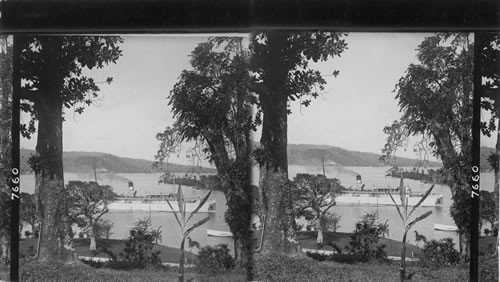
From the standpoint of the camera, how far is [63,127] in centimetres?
450

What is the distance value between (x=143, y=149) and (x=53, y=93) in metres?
0.85

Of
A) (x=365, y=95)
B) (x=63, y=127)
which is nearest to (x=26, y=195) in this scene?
(x=63, y=127)

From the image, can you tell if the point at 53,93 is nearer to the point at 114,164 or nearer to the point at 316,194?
the point at 114,164

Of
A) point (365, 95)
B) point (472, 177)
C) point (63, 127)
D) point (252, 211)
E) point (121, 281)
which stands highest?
point (365, 95)

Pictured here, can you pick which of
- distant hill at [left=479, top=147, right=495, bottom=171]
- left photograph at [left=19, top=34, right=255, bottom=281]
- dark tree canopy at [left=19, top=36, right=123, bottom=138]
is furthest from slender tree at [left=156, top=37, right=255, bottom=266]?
distant hill at [left=479, top=147, right=495, bottom=171]

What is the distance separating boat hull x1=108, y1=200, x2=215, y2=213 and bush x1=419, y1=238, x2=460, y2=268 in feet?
5.59

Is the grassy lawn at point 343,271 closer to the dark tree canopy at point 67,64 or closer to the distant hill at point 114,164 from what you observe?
the distant hill at point 114,164

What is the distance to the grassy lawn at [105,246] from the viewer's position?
452cm

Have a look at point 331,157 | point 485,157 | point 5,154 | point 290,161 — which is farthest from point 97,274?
point 485,157

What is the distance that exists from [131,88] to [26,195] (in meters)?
1.19

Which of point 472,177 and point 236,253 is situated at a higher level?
point 472,177

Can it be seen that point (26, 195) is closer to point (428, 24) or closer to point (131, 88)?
point (131, 88)

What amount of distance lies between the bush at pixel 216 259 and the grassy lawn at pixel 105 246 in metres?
0.09

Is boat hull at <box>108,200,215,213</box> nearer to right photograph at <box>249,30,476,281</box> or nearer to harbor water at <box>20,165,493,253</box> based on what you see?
harbor water at <box>20,165,493,253</box>
